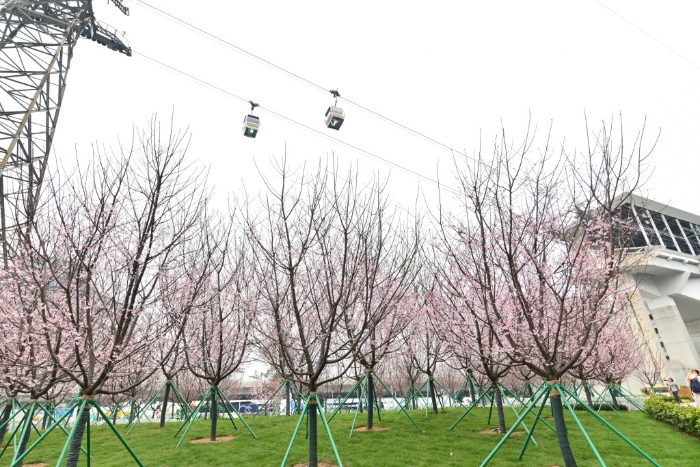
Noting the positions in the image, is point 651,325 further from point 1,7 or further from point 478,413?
point 1,7

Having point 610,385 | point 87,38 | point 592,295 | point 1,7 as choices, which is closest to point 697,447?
point 592,295

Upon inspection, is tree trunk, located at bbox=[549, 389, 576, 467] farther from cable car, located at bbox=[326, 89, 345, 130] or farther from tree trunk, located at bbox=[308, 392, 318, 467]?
cable car, located at bbox=[326, 89, 345, 130]

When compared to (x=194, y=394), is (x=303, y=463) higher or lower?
lower

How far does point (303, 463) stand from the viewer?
26.2 feet

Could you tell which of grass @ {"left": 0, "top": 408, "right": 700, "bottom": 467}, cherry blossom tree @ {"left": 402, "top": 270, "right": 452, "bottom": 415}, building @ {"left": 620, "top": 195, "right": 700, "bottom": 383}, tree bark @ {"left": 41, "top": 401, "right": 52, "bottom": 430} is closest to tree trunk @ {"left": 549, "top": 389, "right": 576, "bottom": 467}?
grass @ {"left": 0, "top": 408, "right": 700, "bottom": 467}

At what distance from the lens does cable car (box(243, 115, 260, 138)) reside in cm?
881

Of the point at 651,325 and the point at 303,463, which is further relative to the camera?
the point at 651,325

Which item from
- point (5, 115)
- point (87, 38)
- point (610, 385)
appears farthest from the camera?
point (610, 385)

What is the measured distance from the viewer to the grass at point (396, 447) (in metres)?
7.96

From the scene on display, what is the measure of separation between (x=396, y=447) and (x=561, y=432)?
4297 mm

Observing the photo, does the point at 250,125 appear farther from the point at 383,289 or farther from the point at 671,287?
the point at 671,287

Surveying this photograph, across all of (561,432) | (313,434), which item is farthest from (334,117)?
(561,432)

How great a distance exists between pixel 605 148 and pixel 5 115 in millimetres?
16326

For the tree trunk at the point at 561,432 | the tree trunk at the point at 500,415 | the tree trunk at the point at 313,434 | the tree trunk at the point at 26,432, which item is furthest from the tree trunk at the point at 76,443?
the tree trunk at the point at 500,415
